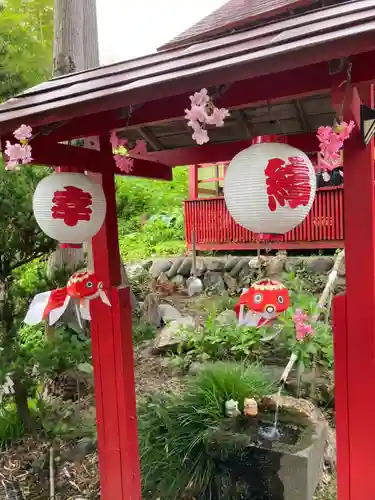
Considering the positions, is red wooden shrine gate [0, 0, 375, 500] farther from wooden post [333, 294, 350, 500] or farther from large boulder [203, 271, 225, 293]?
large boulder [203, 271, 225, 293]

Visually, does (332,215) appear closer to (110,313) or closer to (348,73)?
(110,313)

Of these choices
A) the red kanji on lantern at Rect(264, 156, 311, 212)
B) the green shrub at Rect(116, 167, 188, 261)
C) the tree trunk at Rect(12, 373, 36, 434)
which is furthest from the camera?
the green shrub at Rect(116, 167, 188, 261)

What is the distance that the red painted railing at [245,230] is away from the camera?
8.91 m

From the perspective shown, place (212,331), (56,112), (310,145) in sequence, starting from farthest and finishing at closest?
(212,331)
(310,145)
(56,112)

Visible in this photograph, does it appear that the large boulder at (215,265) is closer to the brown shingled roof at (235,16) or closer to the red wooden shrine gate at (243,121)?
the brown shingled roof at (235,16)

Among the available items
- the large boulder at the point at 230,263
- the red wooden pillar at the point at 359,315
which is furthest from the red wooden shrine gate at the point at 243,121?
the large boulder at the point at 230,263

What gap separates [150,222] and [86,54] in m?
9.68

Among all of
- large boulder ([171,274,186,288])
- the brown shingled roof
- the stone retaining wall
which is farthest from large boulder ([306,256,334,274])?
the brown shingled roof

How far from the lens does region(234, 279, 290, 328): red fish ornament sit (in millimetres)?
2151

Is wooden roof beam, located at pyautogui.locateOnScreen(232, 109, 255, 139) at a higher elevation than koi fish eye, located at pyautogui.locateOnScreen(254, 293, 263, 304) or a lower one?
higher

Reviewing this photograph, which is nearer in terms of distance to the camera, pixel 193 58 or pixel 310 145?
pixel 193 58

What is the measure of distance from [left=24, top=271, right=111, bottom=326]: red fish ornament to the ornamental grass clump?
55.4 inches

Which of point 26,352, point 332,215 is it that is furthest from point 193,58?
point 332,215

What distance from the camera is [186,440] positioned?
3465 mm
